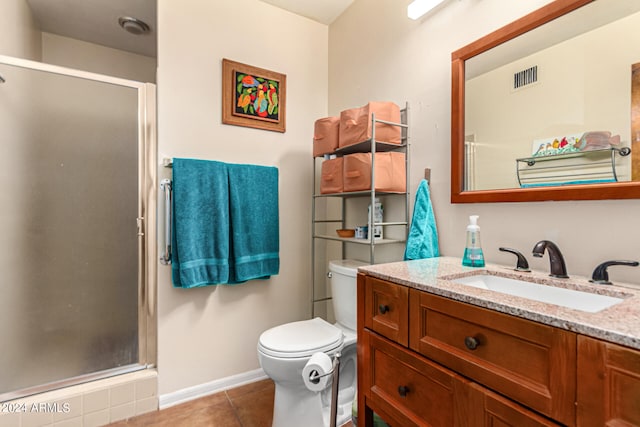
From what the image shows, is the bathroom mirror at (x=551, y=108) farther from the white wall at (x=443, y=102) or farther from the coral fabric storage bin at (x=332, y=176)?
the coral fabric storage bin at (x=332, y=176)

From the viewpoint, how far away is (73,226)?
1653 mm

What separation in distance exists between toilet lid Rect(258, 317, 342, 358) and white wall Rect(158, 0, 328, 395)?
1.69ft

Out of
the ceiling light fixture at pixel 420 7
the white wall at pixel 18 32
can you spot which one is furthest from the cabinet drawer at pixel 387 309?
the white wall at pixel 18 32

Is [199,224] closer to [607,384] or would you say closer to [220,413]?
[220,413]

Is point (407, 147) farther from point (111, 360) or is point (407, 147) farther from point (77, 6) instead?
point (77, 6)

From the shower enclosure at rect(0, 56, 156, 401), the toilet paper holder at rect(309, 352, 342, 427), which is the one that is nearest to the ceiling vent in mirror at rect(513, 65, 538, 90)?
the toilet paper holder at rect(309, 352, 342, 427)

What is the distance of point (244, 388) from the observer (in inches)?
75.9

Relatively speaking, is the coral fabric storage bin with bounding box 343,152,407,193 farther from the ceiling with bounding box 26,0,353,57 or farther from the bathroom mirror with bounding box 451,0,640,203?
the ceiling with bounding box 26,0,353,57

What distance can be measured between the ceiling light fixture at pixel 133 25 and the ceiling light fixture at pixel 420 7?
1.95 metres

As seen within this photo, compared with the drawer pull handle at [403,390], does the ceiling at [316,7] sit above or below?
above

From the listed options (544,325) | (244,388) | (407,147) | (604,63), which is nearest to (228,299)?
(244,388)

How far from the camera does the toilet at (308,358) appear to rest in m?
1.38

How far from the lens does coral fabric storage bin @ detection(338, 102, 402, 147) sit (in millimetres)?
1533

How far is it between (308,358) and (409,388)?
57 centimetres
